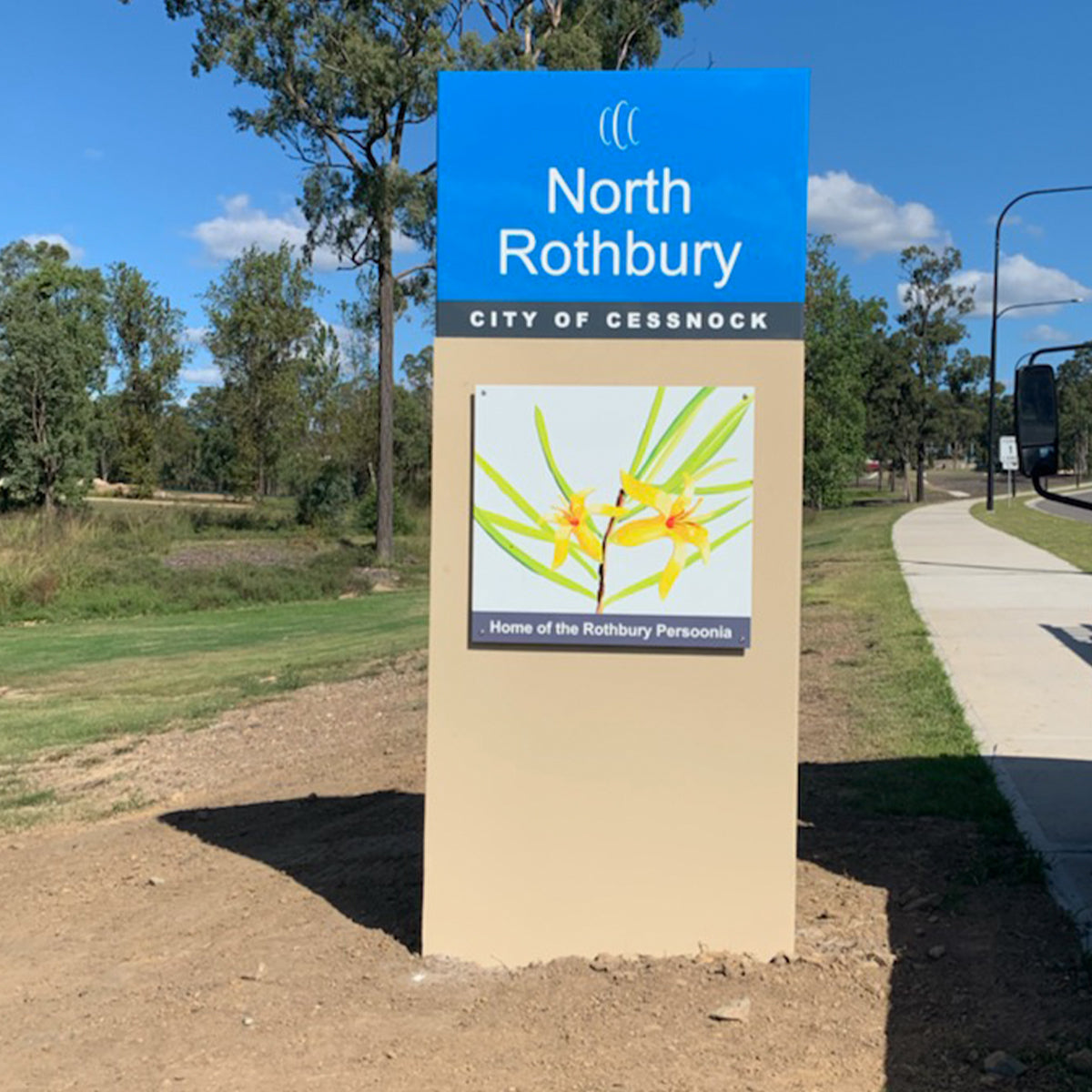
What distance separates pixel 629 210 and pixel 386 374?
27.5 m

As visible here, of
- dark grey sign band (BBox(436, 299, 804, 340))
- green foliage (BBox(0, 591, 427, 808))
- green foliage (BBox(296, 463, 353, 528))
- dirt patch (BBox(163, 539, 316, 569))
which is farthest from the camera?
green foliage (BBox(296, 463, 353, 528))

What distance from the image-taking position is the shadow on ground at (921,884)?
3.25 metres

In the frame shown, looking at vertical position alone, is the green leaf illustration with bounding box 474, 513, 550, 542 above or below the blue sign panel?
below

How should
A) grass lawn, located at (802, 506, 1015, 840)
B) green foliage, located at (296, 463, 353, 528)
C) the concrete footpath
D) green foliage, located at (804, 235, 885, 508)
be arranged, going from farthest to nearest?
green foliage, located at (804, 235, 885, 508), green foliage, located at (296, 463, 353, 528), grass lawn, located at (802, 506, 1015, 840), the concrete footpath

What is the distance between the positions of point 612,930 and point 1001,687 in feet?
17.9

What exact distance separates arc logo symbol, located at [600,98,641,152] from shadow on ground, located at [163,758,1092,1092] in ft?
9.46

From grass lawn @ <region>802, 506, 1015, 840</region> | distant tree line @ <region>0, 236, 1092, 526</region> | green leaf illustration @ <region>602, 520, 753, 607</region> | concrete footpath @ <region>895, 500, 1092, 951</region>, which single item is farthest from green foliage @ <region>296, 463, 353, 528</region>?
green leaf illustration @ <region>602, 520, 753, 607</region>

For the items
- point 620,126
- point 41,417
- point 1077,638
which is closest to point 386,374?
point 41,417

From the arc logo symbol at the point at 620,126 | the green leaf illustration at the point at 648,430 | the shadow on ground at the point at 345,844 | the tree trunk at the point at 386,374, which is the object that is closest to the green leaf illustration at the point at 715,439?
the green leaf illustration at the point at 648,430

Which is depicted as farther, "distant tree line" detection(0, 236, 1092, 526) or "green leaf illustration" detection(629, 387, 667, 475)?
"distant tree line" detection(0, 236, 1092, 526)

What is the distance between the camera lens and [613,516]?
3912mm

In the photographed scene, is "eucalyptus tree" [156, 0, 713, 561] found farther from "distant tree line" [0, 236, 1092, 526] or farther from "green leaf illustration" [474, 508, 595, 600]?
"green leaf illustration" [474, 508, 595, 600]

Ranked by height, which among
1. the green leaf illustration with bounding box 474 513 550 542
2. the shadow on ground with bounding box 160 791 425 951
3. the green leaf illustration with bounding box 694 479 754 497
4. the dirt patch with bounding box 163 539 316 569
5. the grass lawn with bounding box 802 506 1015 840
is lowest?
the shadow on ground with bounding box 160 791 425 951
